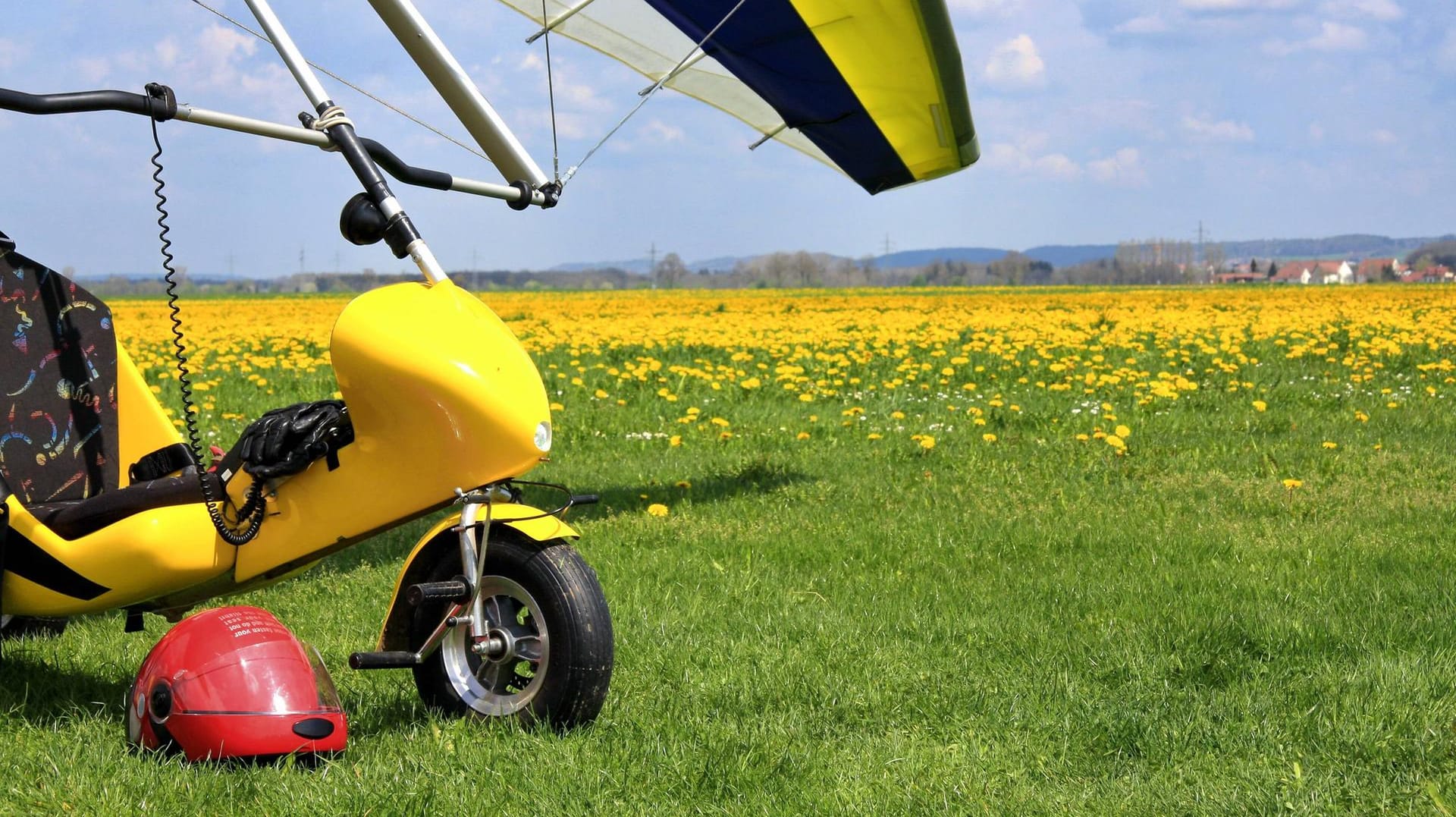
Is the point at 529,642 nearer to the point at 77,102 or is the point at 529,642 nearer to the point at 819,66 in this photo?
the point at 77,102

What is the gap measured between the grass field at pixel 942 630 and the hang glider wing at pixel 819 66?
190 centimetres

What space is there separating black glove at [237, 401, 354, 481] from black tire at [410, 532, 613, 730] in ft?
1.37

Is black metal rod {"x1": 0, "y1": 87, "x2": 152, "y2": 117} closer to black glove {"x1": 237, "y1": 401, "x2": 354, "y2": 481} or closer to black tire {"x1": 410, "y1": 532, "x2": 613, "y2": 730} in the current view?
black glove {"x1": 237, "y1": 401, "x2": 354, "y2": 481}

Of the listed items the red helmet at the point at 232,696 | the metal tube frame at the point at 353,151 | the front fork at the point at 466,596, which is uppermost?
the metal tube frame at the point at 353,151

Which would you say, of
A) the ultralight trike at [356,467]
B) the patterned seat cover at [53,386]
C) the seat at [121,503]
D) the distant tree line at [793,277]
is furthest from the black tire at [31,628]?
the distant tree line at [793,277]

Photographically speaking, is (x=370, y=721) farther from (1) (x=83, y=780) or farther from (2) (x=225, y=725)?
(1) (x=83, y=780)

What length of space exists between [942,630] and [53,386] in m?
3.05

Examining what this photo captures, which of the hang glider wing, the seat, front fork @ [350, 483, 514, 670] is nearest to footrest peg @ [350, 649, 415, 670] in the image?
front fork @ [350, 483, 514, 670]

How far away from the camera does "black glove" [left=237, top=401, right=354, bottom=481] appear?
340cm

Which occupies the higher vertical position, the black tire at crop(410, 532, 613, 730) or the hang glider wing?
the hang glider wing

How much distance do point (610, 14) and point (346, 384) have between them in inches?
173

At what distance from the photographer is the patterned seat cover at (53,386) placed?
4.07 metres

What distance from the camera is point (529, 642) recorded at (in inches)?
130

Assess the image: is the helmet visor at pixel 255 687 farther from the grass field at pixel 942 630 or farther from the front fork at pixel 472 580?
the front fork at pixel 472 580
